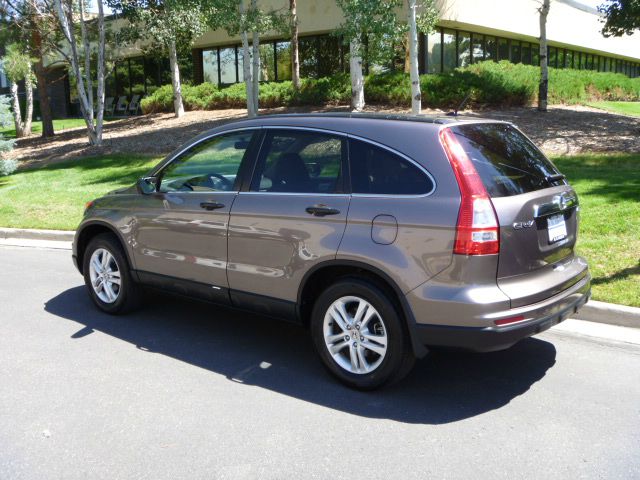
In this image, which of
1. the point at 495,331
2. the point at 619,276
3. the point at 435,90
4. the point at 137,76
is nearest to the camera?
the point at 495,331

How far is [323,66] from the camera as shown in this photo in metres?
26.8

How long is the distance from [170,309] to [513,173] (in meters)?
3.71

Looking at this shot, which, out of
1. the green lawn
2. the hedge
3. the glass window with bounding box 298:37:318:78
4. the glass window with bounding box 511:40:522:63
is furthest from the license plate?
the glass window with bounding box 511:40:522:63

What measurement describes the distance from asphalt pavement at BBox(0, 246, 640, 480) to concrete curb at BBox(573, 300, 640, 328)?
101 mm

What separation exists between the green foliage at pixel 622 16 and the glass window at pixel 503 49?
335 inches

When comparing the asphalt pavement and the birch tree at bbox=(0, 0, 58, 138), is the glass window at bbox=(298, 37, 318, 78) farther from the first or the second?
the asphalt pavement

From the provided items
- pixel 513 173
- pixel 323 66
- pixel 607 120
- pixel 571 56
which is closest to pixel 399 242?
pixel 513 173

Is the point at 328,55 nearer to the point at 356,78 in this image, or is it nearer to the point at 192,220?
the point at 356,78

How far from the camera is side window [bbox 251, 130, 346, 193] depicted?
4637 mm

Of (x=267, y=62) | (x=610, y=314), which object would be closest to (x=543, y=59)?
(x=267, y=62)

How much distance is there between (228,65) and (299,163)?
88.8ft

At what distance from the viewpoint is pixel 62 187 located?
14.9m

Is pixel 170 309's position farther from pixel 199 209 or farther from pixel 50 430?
pixel 50 430

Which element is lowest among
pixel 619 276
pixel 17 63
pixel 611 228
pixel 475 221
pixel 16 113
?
pixel 619 276
